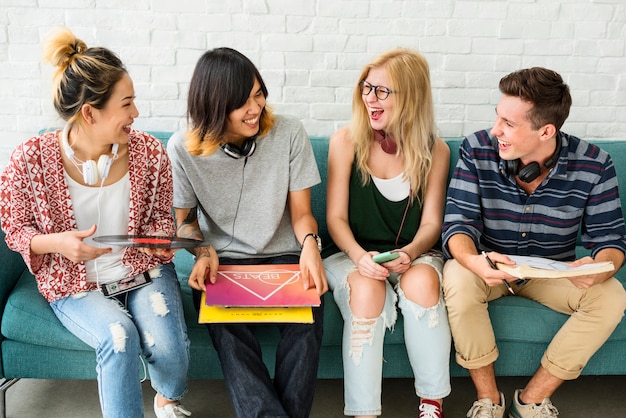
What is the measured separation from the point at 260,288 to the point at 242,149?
45cm

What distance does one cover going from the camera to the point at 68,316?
6.18 feet

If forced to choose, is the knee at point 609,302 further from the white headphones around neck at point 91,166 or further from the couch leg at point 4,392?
the couch leg at point 4,392

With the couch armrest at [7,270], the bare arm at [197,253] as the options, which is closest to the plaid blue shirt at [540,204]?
the bare arm at [197,253]

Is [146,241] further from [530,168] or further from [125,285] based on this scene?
[530,168]

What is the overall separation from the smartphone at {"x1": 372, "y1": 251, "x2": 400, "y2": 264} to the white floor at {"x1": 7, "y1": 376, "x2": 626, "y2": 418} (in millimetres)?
548

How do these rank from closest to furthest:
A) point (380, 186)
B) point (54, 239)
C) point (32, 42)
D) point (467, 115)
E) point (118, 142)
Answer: point (54, 239) → point (118, 142) → point (380, 186) → point (32, 42) → point (467, 115)

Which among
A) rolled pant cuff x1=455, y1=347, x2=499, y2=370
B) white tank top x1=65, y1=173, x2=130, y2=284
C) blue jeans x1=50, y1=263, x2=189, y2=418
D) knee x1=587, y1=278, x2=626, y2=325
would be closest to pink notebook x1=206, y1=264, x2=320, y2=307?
blue jeans x1=50, y1=263, x2=189, y2=418

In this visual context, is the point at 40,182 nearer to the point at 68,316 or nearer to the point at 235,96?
the point at 68,316

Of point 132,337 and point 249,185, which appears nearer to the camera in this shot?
point 132,337

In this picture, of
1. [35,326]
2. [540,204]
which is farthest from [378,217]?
[35,326]

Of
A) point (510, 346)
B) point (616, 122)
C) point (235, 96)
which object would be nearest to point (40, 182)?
point (235, 96)

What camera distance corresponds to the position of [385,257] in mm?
1990

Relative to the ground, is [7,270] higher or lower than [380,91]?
lower

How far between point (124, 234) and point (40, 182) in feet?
0.90
